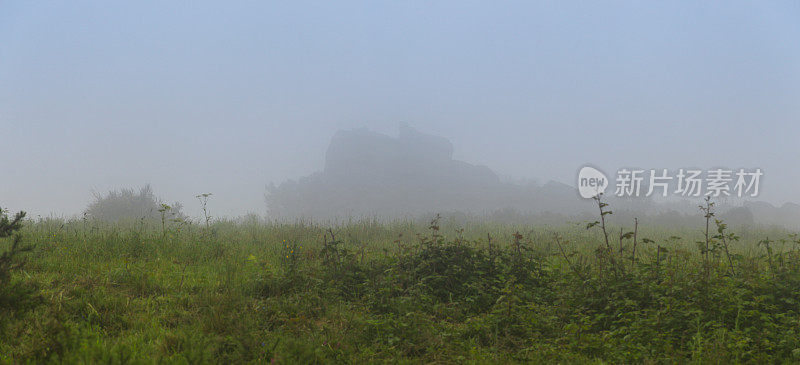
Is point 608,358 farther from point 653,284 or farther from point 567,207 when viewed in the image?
point 567,207

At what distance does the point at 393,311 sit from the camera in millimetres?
5203

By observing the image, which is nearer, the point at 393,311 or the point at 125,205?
the point at 393,311

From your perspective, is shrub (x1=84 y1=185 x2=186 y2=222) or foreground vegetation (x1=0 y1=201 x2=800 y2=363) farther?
shrub (x1=84 y1=185 x2=186 y2=222)

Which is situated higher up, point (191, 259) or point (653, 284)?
point (653, 284)

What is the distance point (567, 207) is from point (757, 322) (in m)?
47.4

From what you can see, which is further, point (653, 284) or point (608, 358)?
point (653, 284)

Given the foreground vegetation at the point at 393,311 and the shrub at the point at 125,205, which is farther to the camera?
the shrub at the point at 125,205

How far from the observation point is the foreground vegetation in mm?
4031

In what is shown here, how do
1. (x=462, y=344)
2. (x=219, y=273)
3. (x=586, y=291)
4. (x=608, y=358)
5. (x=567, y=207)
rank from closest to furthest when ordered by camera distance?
(x=608, y=358)
(x=462, y=344)
(x=586, y=291)
(x=219, y=273)
(x=567, y=207)

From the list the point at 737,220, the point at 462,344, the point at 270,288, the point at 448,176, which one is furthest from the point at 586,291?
the point at 448,176

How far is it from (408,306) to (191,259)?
485 cm

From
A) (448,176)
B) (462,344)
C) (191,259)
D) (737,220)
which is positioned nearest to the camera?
(462,344)

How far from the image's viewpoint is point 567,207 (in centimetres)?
4925

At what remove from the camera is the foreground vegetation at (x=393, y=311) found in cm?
403
